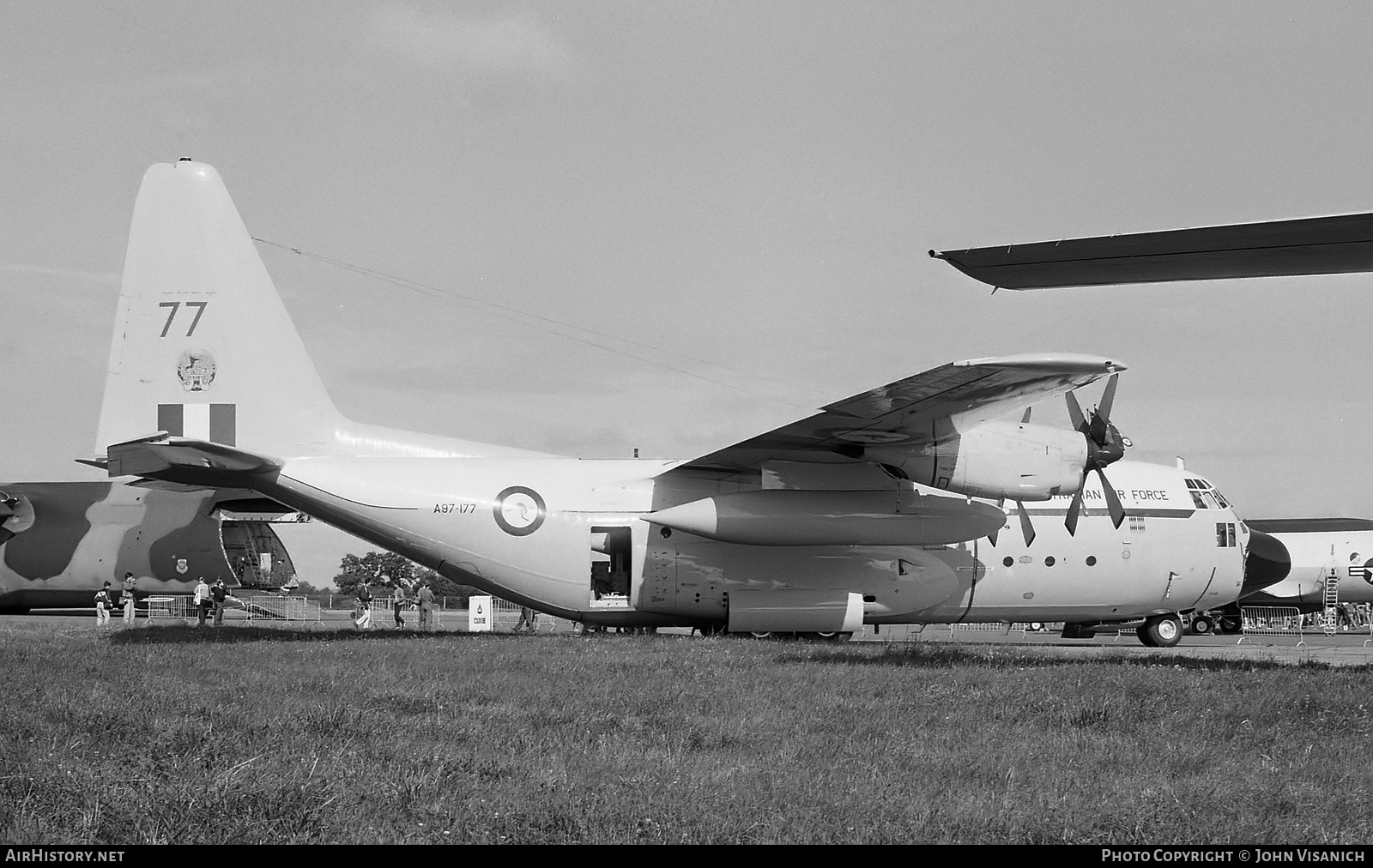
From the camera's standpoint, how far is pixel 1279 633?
155ft

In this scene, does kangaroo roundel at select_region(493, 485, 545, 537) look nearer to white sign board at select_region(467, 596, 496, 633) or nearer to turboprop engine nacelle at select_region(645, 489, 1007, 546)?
turboprop engine nacelle at select_region(645, 489, 1007, 546)

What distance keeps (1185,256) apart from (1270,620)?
48032 mm

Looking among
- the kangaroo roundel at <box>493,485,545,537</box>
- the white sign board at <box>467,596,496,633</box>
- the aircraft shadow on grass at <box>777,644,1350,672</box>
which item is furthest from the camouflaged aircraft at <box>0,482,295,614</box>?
the aircraft shadow on grass at <box>777,644,1350,672</box>

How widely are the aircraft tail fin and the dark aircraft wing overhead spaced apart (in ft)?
44.8

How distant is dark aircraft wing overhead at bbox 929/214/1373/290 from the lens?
35.3 feet

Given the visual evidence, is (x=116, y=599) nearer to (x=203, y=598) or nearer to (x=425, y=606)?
(x=203, y=598)

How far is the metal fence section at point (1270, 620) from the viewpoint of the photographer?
162ft

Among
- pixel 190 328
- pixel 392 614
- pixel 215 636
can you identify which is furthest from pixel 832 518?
pixel 392 614

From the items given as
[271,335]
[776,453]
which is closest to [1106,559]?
[776,453]

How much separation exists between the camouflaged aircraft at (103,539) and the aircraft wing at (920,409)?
2094cm

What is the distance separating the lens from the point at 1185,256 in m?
11.2

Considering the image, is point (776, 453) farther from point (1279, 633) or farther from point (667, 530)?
A: point (1279, 633)

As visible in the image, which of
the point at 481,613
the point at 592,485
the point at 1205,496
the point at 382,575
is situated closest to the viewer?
the point at 592,485

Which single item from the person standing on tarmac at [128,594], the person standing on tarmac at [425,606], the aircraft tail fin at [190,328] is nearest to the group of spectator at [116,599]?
the person standing on tarmac at [128,594]
